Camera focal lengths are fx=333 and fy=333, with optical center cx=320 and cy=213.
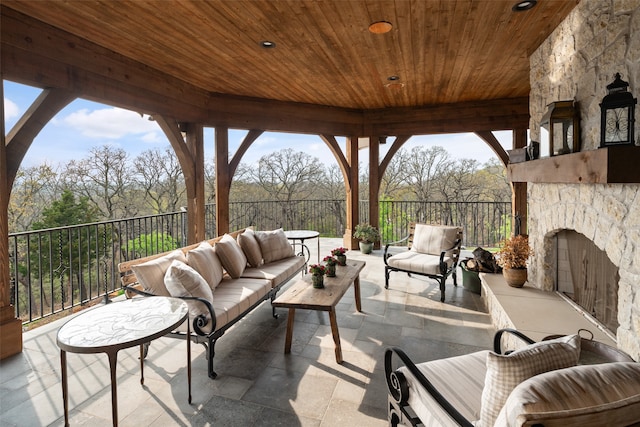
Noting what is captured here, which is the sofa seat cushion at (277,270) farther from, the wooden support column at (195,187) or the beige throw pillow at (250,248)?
the wooden support column at (195,187)

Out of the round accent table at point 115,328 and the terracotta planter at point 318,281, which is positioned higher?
the round accent table at point 115,328

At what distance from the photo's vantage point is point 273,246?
4.13 meters

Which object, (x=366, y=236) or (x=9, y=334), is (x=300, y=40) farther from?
(x=366, y=236)

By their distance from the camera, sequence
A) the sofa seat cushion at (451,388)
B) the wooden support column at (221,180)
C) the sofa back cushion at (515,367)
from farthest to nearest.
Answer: the wooden support column at (221,180) → the sofa seat cushion at (451,388) → the sofa back cushion at (515,367)

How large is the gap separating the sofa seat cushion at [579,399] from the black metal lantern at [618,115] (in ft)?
4.69

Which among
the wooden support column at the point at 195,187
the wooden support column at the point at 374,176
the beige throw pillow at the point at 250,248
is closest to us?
the beige throw pillow at the point at 250,248

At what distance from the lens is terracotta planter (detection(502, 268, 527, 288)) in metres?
3.18

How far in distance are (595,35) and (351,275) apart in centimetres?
264

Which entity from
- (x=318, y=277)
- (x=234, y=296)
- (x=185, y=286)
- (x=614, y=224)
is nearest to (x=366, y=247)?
(x=318, y=277)

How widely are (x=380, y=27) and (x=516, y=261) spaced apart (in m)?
2.54

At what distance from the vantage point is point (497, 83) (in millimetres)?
4914

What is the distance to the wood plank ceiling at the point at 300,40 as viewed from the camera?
2.65 metres

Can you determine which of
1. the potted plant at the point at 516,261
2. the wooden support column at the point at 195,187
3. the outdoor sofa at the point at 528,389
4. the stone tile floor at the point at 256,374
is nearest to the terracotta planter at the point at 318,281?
the stone tile floor at the point at 256,374

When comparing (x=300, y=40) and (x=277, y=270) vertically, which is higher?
(x=300, y=40)
